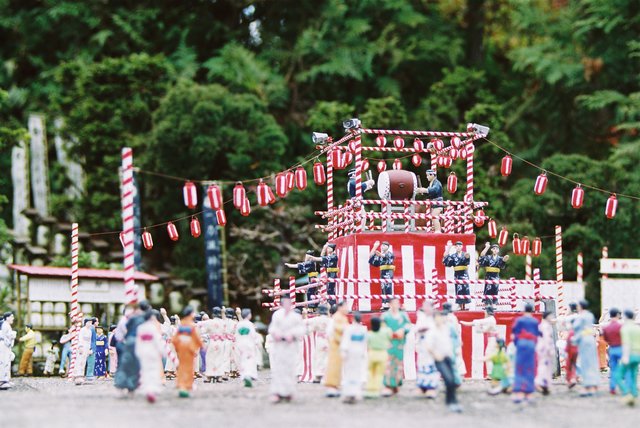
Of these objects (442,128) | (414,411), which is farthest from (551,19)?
(414,411)

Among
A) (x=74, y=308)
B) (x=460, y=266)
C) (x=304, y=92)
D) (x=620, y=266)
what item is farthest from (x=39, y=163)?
(x=460, y=266)

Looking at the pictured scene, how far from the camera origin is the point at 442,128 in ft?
132

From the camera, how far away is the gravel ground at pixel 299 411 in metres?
15.5

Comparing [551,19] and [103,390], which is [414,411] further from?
[551,19]

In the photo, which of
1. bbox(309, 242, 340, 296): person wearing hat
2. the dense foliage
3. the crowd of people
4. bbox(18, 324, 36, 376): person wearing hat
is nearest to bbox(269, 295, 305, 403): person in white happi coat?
the crowd of people

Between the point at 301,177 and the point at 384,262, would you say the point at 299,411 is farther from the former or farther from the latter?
the point at 301,177

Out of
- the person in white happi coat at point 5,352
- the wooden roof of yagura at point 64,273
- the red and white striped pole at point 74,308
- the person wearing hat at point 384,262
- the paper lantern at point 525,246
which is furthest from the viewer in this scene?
the wooden roof of yagura at point 64,273

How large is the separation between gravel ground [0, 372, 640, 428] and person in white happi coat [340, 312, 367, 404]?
24 centimetres

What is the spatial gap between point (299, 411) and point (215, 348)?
8.09 meters

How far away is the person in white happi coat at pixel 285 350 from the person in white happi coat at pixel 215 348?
573cm

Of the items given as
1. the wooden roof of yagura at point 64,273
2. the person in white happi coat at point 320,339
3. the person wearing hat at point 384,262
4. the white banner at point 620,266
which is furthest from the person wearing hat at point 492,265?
the wooden roof of yagura at point 64,273

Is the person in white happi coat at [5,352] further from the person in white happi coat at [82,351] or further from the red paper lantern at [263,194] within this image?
the red paper lantern at [263,194]

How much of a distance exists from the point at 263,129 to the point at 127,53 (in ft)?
25.9

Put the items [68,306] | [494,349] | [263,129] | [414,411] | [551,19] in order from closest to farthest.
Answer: [414,411]
[494,349]
[68,306]
[263,129]
[551,19]
